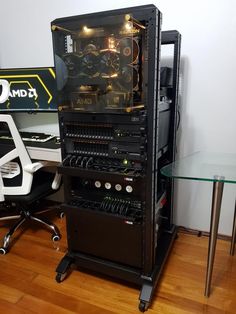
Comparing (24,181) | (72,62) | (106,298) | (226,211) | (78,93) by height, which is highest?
(72,62)

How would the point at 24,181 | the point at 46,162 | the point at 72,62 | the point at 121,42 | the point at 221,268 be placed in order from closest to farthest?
the point at 121,42, the point at 72,62, the point at 221,268, the point at 24,181, the point at 46,162

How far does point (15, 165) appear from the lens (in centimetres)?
179

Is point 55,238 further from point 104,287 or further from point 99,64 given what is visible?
point 99,64

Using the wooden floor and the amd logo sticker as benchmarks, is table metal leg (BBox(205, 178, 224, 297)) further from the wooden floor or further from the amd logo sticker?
the amd logo sticker

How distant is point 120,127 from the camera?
1240 millimetres

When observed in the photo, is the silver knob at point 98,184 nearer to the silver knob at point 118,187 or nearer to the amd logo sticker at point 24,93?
the silver knob at point 118,187

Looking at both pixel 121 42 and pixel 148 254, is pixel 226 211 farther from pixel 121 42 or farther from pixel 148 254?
pixel 121 42

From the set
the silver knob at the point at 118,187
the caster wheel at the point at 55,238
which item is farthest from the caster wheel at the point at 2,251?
the silver knob at the point at 118,187

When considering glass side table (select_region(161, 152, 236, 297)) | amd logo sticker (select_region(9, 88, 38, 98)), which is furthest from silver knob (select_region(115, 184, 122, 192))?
amd logo sticker (select_region(9, 88, 38, 98))

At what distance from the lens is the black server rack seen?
3.79 ft

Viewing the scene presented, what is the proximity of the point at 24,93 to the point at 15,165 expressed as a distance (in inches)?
24.4

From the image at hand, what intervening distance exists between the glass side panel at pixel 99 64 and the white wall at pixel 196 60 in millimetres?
622

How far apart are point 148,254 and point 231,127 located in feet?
3.17

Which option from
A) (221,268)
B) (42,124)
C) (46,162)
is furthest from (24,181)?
(221,268)
